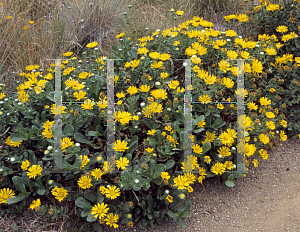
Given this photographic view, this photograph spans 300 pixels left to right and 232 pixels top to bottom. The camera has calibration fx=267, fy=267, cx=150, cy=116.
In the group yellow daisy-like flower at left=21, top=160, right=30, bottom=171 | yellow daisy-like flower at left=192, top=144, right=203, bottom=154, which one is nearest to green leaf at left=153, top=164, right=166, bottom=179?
yellow daisy-like flower at left=192, top=144, right=203, bottom=154

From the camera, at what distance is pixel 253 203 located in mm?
2420

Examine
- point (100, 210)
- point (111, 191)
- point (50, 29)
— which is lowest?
point (100, 210)

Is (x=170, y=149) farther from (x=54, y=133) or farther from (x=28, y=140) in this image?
(x=28, y=140)

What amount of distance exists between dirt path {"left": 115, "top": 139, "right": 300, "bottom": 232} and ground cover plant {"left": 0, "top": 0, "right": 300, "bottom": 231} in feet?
0.45

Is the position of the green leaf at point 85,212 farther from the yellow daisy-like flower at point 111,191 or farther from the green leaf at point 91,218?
the yellow daisy-like flower at point 111,191

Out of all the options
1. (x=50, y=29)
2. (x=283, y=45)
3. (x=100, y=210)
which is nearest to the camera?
(x=100, y=210)

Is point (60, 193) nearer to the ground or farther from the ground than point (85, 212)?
farther from the ground

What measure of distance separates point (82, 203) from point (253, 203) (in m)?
1.51

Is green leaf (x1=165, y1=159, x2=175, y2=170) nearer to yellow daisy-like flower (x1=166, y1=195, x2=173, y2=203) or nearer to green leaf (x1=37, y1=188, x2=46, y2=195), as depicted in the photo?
yellow daisy-like flower (x1=166, y1=195, x2=173, y2=203)

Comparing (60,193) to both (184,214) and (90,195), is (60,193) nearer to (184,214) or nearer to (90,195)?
(90,195)

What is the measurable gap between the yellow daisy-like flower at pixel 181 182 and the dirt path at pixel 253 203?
1.42ft

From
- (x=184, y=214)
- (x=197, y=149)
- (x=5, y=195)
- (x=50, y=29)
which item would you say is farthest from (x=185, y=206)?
(x=50, y=29)

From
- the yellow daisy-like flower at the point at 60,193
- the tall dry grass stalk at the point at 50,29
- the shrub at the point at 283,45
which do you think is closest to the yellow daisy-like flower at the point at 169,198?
the yellow daisy-like flower at the point at 60,193

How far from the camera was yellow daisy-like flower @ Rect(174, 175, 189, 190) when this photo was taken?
2.03m
